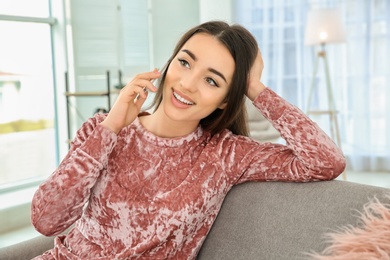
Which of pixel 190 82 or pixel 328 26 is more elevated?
pixel 328 26

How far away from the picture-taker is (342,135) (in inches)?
238

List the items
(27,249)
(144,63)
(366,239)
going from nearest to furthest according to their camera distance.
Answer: (366,239) → (27,249) → (144,63)

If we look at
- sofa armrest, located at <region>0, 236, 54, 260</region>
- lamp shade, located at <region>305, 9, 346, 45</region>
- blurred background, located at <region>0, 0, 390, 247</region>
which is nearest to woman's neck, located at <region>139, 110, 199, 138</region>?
sofa armrest, located at <region>0, 236, 54, 260</region>

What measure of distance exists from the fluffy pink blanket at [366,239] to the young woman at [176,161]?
236 millimetres

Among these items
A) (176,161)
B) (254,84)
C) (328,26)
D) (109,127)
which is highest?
(328,26)

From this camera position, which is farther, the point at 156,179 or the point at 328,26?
the point at 328,26

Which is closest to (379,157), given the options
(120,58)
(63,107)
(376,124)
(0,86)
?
(376,124)

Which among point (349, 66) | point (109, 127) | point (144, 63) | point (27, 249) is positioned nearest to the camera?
point (109, 127)

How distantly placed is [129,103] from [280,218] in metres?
0.51

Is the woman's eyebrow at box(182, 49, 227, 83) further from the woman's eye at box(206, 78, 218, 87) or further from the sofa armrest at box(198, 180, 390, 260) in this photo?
the sofa armrest at box(198, 180, 390, 260)

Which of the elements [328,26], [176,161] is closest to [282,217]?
[176,161]

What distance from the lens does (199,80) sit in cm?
150

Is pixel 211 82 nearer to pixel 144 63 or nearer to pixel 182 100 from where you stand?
pixel 182 100

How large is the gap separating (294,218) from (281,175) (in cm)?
14
